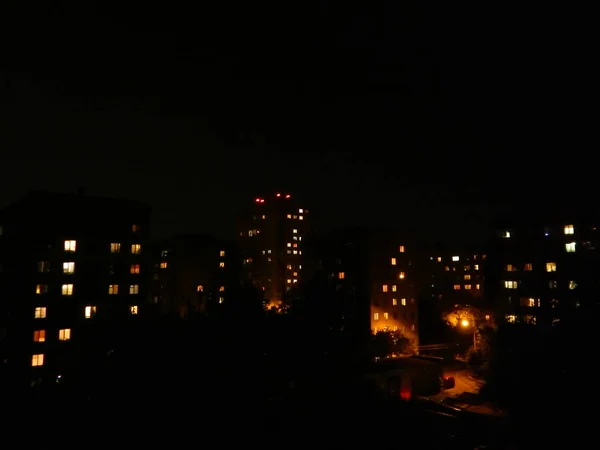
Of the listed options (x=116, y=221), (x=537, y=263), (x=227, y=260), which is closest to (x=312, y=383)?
(x=116, y=221)

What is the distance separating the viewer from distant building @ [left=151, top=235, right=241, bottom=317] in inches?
1913

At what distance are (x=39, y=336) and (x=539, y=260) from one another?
3772 centimetres

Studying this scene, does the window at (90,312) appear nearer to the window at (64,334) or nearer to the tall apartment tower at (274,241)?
the window at (64,334)

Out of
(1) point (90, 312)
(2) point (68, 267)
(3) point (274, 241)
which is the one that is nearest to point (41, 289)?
(2) point (68, 267)

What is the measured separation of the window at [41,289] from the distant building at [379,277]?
2128cm

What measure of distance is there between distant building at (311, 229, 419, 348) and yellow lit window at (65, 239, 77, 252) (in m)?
19.9

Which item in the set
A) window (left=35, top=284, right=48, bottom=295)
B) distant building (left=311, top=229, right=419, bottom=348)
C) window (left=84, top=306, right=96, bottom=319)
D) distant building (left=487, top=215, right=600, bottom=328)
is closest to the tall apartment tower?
distant building (left=311, top=229, right=419, bottom=348)

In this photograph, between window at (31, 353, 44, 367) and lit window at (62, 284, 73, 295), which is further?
lit window at (62, 284, 73, 295)

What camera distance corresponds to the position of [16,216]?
97.0ft

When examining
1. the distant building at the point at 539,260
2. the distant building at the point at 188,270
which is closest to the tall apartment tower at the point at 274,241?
the distant building at the point at 188,270

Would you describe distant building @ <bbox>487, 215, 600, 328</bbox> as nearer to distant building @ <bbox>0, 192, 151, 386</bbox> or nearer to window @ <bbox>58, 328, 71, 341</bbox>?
distant building @ <bbox>0, 192, 151, 386</bbox>

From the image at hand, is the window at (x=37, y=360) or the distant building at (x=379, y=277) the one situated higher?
the distant building at (x=379, y=277)

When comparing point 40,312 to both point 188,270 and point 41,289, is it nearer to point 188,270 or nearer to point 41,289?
point 41,289

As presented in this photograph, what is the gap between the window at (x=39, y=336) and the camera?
2816 centimetres
